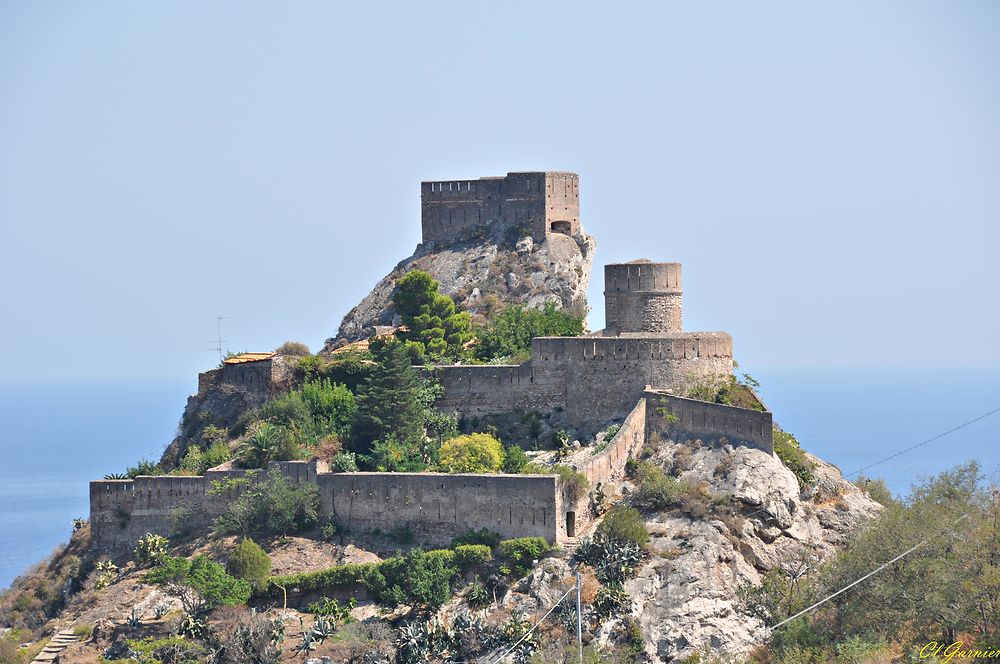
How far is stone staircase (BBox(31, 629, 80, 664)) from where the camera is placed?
5112cm

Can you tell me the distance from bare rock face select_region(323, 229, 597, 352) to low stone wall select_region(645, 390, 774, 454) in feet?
48.2

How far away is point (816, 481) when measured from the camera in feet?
175

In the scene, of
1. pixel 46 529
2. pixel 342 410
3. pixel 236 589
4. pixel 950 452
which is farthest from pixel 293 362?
pixel 950 452

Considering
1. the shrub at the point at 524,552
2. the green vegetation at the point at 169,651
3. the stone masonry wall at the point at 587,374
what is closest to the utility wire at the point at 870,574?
the shrub at the point at 524,552


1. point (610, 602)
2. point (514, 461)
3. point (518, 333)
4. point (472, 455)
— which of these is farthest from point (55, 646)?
point (518, 333)

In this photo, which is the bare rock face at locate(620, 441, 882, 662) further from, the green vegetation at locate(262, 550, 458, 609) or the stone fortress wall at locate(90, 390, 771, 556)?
the green vegetation at locate(262, 550, 458, 609)

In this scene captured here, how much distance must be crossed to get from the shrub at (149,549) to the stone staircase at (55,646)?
10.5 ft

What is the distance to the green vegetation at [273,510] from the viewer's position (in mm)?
52719

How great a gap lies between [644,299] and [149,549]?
17.5 m

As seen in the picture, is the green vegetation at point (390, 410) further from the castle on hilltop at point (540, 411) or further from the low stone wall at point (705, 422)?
the low stone wall at point (705, 422)

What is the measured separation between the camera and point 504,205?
73.4 meters

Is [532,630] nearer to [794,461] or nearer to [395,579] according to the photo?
[395,579]

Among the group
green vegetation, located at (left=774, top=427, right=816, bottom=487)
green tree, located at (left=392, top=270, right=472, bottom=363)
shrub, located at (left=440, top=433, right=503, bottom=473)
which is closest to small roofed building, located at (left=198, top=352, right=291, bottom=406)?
green tree, located at (left=392, top=270, right=472, bottom=363)

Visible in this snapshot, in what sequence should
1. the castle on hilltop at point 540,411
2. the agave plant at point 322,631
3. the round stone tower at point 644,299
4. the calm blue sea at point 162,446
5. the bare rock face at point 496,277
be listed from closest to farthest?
the agave plant at point 322,631 → the castle on hilltop at point 540,411 → the round stone tower at point 644,299 → the bare rock face at point 496,277 → the calm blue sea at point 162,446
